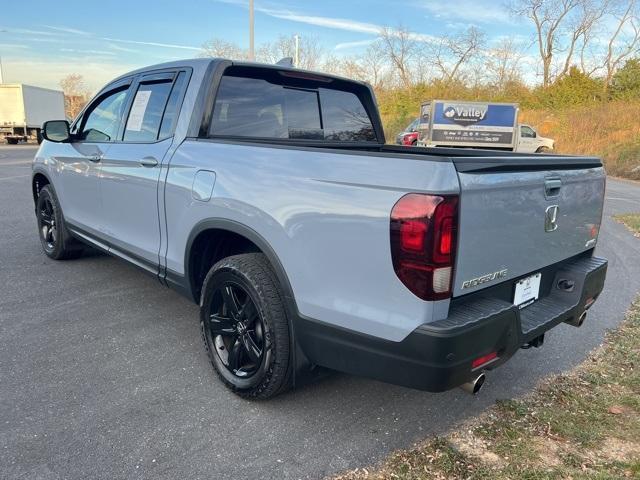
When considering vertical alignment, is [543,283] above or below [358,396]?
above

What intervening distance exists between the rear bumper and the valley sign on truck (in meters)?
20.3

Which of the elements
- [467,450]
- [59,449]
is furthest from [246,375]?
[467,450]

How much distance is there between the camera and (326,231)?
7.24ft

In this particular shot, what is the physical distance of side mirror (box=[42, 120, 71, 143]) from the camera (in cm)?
462

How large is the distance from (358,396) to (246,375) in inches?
26.7

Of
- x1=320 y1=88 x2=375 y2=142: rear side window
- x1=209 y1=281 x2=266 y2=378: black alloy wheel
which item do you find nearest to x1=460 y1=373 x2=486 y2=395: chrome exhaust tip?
x1=209 y1=281 x2=266 y2=378: black alloy wheel

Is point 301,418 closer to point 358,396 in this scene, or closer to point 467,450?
point 358,396

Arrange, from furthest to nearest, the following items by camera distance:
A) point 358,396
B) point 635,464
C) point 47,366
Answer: point 47,366
point 358,396
point 635,464

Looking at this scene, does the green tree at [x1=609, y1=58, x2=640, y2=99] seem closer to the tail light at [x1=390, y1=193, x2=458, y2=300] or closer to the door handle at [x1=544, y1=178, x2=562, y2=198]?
the door handle at [x1=544, y1=178, x2=562, y2=198]

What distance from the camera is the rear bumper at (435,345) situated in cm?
199

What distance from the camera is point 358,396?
2955mm

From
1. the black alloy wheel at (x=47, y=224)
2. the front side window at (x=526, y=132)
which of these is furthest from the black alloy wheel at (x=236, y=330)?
the front side window at (x=526, y=132)

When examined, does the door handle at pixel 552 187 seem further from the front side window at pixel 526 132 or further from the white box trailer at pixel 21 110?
the white box trailer at pixel 21 110

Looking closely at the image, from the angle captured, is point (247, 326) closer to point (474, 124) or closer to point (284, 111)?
point (284, 111)
